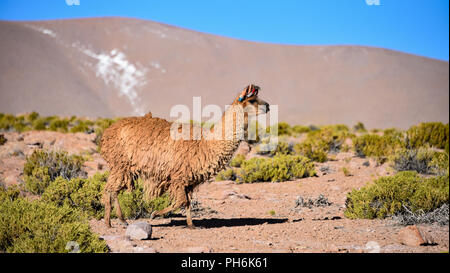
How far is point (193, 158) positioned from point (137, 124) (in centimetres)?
118

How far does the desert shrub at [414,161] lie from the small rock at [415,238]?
7780 millimetres

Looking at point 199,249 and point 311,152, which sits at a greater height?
point 311,152

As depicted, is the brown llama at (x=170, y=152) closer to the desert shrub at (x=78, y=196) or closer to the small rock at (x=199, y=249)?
the desert shrub at (x=78, y=196)

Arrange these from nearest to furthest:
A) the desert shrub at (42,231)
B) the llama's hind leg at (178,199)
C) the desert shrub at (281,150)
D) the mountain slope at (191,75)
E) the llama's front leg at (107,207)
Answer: the desert shrub at (42,231)
the llama's hind leg at (178,199)
the llama's front leg at (107,207)
the desert shrub at (281,150)
the mountain slope at (191,75)

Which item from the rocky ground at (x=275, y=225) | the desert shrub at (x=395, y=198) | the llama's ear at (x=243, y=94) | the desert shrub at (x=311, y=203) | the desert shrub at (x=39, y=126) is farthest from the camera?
the desert shrub at (x=39, y=126)

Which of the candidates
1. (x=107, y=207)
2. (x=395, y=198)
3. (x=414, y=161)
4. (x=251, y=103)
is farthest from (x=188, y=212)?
(x=414, y=161)

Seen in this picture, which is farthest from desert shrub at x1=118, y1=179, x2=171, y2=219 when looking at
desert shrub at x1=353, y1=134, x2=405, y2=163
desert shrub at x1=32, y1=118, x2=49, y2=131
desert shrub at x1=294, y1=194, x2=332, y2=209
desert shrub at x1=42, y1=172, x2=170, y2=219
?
desert shrub at x1=32, y1=118, x2=49, y2=131

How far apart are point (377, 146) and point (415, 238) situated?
37.9 feet

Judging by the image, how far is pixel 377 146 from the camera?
16.9m

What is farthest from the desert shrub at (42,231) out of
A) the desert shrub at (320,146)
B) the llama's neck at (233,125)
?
the desert shrub at (320,146)

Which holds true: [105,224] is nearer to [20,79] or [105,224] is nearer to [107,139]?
[107,139]

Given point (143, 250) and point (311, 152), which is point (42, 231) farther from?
point (311, 152)

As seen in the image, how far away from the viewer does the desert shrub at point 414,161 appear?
43.5 ft

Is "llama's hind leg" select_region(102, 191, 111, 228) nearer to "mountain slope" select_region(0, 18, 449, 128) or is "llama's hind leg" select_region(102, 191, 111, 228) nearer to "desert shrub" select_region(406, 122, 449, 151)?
"desert shrub" select_region(406, 122, 449, 151)
